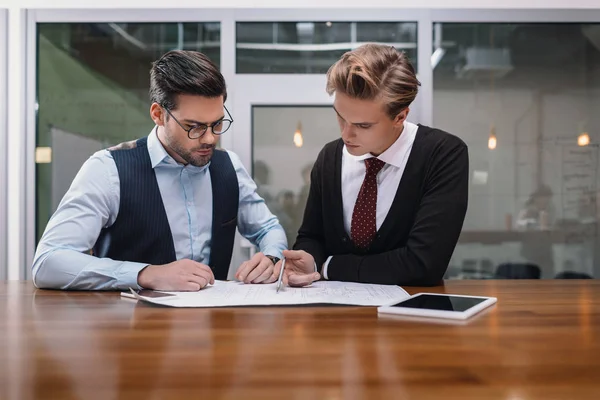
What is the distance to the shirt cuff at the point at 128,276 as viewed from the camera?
5.13 ft

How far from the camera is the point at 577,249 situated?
358 cm

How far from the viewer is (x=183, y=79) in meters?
1.94

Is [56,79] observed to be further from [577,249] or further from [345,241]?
[577,249]

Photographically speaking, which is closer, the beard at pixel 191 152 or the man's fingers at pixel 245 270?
the man's fingers at pixel 245 270

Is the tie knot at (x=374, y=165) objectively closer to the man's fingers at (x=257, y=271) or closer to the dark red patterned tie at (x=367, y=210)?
the dark red patterned tie at (x=367, y=210)

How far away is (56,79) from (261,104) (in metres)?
1.26

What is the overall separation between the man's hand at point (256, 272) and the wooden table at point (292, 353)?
43cm

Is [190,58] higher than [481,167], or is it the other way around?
[190,58]

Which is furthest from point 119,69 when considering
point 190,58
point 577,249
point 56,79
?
point 577,249

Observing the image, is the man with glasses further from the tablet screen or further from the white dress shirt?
the tablet screen

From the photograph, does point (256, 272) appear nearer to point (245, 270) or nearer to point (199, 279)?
point (245, 270)

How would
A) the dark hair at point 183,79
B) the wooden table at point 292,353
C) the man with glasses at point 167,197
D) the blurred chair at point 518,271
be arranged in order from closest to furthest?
the wooden table at point 292,353 < the man with glasses at point 167,197 < the dark hair at point 183,79 < the blurred chair at point 518,271

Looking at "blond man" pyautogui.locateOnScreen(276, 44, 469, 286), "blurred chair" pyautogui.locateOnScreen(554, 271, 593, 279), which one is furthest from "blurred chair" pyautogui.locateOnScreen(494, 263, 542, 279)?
"blond man" pyautogui.locateOnScreen(276, 44, 469, 286)

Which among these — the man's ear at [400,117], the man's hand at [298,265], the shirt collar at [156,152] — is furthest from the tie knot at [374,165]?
the shirt collar at [156,152]
